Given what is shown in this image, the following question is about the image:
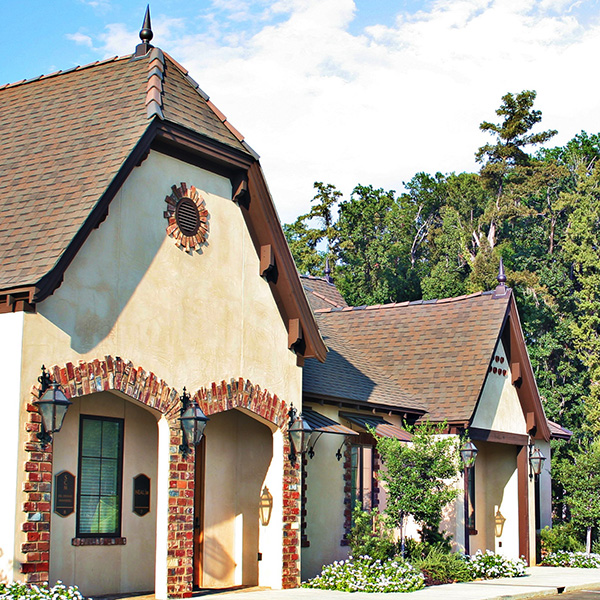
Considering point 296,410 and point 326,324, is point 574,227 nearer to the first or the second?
point 326,324

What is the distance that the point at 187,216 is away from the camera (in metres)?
13.6

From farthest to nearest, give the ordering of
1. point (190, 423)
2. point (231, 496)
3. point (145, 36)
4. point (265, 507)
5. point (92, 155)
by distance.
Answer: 1. point (231, 496)
2. point (265, 507)
3. point (145, 36)
4. point (190, 423)
5. point (92, 155)

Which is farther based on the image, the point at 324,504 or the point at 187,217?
the point at 324,504

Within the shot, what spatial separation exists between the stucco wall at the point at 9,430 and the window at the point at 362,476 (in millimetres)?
8910

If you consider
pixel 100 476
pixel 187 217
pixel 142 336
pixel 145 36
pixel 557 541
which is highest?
pixel 145 36

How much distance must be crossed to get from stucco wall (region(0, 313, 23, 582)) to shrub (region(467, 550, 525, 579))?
1050 cm

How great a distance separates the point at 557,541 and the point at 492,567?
517cm

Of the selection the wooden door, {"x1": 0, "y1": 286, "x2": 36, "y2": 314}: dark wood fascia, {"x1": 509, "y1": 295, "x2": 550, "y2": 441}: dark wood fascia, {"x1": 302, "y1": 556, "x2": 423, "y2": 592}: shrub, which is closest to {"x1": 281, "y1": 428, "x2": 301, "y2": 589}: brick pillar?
{"x1": 302, "y1": 556, "x2": 423, "y2": 592}: shrub

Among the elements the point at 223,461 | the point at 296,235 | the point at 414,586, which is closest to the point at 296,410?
the point at 223,461

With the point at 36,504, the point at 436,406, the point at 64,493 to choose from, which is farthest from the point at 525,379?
the point at 36,504

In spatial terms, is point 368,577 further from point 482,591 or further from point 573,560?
point 573,560

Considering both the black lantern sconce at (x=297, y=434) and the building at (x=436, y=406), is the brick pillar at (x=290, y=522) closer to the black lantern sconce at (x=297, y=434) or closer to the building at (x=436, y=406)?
the black lantern sconce at (x=297, y=434)

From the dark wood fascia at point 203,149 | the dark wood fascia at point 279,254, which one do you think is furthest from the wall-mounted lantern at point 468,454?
the dark wood fascia at point 203,149

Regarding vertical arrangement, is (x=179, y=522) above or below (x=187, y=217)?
below
